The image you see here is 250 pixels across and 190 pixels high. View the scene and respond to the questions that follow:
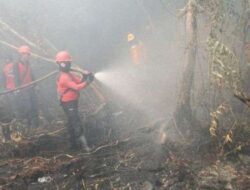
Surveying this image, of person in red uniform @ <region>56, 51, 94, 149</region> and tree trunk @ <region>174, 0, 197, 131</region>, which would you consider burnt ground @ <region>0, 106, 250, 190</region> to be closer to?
person in red uniform @ <region>56, 51, 94, 149</region>

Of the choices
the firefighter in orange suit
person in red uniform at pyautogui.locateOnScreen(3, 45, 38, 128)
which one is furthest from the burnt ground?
the firefighter in orange suit

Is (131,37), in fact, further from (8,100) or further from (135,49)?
(8,100)

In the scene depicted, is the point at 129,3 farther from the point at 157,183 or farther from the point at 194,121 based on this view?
the point at 157,183

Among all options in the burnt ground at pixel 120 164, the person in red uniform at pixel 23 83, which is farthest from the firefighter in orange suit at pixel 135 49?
the burnt ground at pixel 120 164

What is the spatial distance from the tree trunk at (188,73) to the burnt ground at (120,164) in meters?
0.48

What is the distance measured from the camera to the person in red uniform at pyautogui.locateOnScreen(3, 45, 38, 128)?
9047 millimetres

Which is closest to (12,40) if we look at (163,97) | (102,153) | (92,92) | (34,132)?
(92,92)

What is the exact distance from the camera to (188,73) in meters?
7.05

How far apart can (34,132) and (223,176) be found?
4.56 metres

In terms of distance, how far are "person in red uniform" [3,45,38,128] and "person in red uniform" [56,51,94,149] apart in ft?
6.07

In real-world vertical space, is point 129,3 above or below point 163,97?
above

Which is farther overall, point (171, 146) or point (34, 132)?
point (34, 132)

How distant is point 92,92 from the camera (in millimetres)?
10531

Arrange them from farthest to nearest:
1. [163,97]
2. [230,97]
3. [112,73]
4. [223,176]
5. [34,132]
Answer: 1. [112,73]
2. [163,97]
3. [34,132]
4. [230,97]
5. [223,176]
